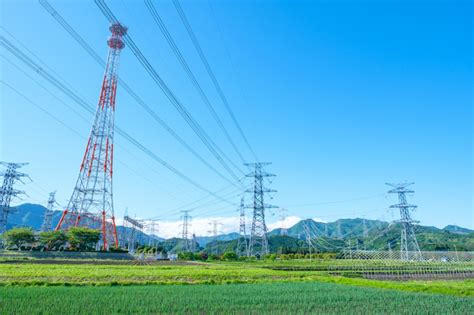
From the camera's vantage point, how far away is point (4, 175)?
6881 cm

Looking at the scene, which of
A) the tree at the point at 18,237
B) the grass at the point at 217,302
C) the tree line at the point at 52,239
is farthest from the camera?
the tree line at the point at 52,239

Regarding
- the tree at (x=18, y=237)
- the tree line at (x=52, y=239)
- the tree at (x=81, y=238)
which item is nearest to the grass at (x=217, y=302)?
the tree at (x=81, y=238)

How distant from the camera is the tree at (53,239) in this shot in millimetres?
49812

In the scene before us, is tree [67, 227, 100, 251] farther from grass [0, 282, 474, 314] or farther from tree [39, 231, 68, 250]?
grass [0, 282, 474, 314]

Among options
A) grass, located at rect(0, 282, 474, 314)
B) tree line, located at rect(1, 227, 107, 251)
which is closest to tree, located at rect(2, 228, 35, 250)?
tree line, located at rect(1, 227, 107, 251)

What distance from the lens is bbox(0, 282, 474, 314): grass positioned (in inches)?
508

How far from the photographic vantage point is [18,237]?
4994 cm

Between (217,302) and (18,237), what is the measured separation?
51480 millimetres

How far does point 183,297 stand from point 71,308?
5.48 m

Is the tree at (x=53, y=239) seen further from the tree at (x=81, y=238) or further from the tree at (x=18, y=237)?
the tree at (x=18, y=237)

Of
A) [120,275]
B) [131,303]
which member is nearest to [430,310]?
[131,303]

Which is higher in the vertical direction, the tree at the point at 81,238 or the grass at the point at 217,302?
the tree at the point at 81,238

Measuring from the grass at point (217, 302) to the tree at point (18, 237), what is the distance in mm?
43061

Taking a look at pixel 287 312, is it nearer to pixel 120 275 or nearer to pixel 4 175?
pixel 120 275
